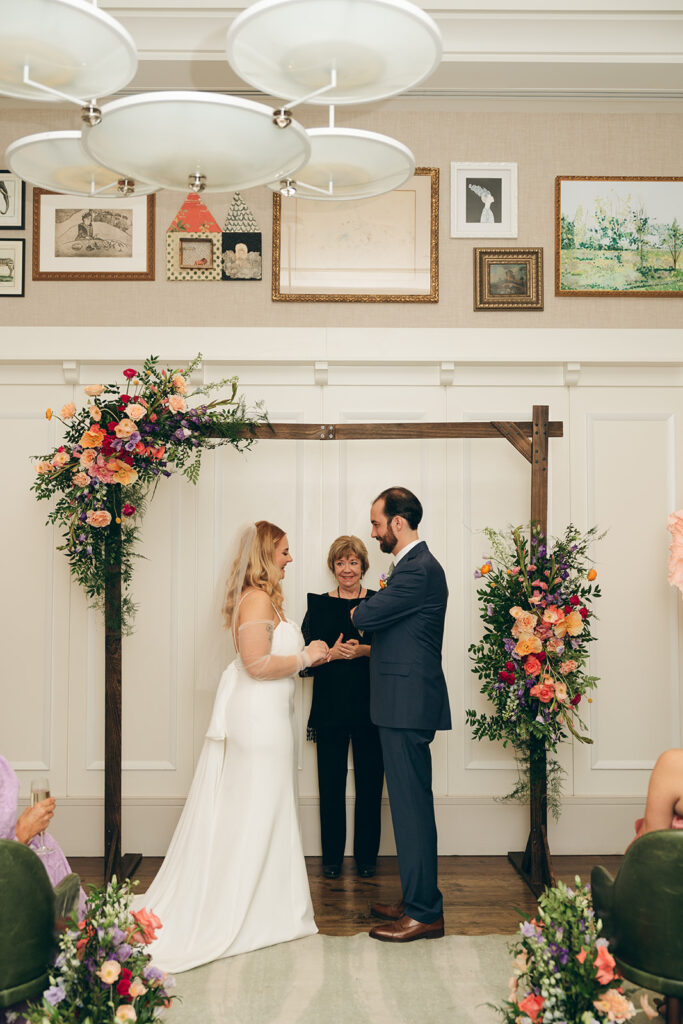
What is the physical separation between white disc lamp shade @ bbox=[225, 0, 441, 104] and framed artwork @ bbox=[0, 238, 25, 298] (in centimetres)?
312

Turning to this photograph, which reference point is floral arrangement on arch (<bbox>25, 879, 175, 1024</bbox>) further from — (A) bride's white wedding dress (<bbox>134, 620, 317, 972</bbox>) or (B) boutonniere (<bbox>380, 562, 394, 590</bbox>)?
(B) boutonniere (<bbox>380, 562, 394, 590</bbox>)

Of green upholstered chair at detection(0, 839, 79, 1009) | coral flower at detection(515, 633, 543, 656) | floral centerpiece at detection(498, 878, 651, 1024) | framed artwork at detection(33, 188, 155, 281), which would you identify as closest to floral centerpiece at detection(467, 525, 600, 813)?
coral flower at detection(515, 633, 543, 656)

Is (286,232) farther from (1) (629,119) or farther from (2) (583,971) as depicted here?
(2) (583,971)

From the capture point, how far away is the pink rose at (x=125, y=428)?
3.82 m

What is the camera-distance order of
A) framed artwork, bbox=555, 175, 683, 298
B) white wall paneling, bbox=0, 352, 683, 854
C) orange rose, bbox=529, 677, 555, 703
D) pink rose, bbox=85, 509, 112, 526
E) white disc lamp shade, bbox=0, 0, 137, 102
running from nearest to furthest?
white disc lamp shade, bbox=0, 0, 137, 102, orange rose, bbox=529, 677, 555, 703, pink rose, bbox=85, 509, 112, 526, white wall paneling, bbox=0, 352, 683, 854, framed artwork, bbox=555, 175, 683, 298

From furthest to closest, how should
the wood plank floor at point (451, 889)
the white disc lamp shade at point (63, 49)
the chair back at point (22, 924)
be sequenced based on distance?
1. the wood plank floor at point (451, 889)
2. the chair back at point (22, 924)
3. the white disc lamp shade at point (63, 49)

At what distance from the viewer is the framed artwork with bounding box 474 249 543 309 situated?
15.1 ft

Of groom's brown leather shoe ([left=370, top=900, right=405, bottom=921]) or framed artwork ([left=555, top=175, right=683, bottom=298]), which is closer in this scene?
groom's brown leather shoe ([left=370, top=900, right=405, bottom=921])

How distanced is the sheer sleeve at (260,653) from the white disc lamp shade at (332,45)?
2152 millimetres

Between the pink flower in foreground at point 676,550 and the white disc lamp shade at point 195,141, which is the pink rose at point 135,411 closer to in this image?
the white disc lamp shade at point 195,141

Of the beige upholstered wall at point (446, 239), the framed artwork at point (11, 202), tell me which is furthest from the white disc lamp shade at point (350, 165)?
the framed artwork at point (11, 202)

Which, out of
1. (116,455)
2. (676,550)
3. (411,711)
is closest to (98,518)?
(116,455)

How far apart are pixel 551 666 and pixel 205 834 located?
170cm

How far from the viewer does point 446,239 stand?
183 inches
